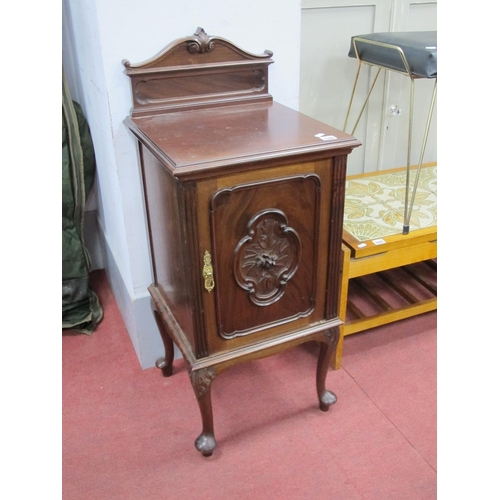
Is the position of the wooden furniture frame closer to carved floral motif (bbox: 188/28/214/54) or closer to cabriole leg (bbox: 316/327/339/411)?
cabriole leg (bbox: 316/327/339/411)

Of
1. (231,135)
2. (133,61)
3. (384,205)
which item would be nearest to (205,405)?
(231,135)

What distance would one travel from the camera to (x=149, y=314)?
1.95 metres

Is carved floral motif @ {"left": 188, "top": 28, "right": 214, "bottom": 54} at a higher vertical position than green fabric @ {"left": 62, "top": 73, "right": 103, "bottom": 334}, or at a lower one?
higher

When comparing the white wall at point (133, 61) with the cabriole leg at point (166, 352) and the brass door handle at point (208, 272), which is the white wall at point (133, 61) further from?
the brass door handle at point (208, 272)

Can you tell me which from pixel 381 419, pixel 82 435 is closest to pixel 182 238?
pixel 82 435

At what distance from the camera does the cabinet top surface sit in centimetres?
125

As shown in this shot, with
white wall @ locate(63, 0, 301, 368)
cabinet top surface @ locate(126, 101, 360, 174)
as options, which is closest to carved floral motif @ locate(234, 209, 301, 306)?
cabinet top surface @ locate(126, 101, 360, 174)

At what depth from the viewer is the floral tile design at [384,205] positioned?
2012mm

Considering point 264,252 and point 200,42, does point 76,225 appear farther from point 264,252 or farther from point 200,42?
point 264,252

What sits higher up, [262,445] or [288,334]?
[288,334]

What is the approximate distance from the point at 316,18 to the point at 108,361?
1.64 meters

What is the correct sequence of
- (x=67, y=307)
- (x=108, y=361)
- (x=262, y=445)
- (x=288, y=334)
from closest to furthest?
(x=288, y=334), (x=262, y=445), (x=108, y=361), (x=67, y=307)

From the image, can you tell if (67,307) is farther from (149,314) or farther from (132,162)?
(132,162)

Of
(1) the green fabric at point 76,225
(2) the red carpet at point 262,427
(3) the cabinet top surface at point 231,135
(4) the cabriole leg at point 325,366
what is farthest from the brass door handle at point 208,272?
(1) the green fabric at point 76,225
